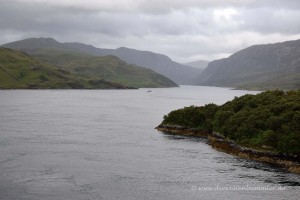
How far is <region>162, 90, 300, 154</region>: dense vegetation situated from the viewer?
77062mm

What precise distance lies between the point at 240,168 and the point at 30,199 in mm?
37677

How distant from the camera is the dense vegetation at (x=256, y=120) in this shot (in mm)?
77062

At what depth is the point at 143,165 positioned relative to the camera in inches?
2751

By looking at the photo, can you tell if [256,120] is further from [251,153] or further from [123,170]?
[123,170]

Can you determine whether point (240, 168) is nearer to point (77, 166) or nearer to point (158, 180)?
point (158, 180)

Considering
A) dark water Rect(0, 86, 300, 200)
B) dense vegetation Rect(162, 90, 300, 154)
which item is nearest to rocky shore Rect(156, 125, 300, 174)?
dense vegetation Rect(162, 90, 300, 154)

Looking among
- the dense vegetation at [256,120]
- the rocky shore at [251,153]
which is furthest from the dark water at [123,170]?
the dense vegetation at [256,120]

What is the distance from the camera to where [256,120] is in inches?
3469

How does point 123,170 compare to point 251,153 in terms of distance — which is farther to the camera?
point 251,153

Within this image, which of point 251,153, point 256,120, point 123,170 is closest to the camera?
point 123,170

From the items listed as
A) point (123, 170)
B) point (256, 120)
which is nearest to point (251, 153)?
point (256, 120)

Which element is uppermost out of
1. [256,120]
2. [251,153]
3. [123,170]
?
[256,120]

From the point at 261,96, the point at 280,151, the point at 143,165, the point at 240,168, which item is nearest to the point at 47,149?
the point at 143,165

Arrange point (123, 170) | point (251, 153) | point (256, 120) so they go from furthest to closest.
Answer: point (256, 120) < point (251, 153) < point (123, 170)
